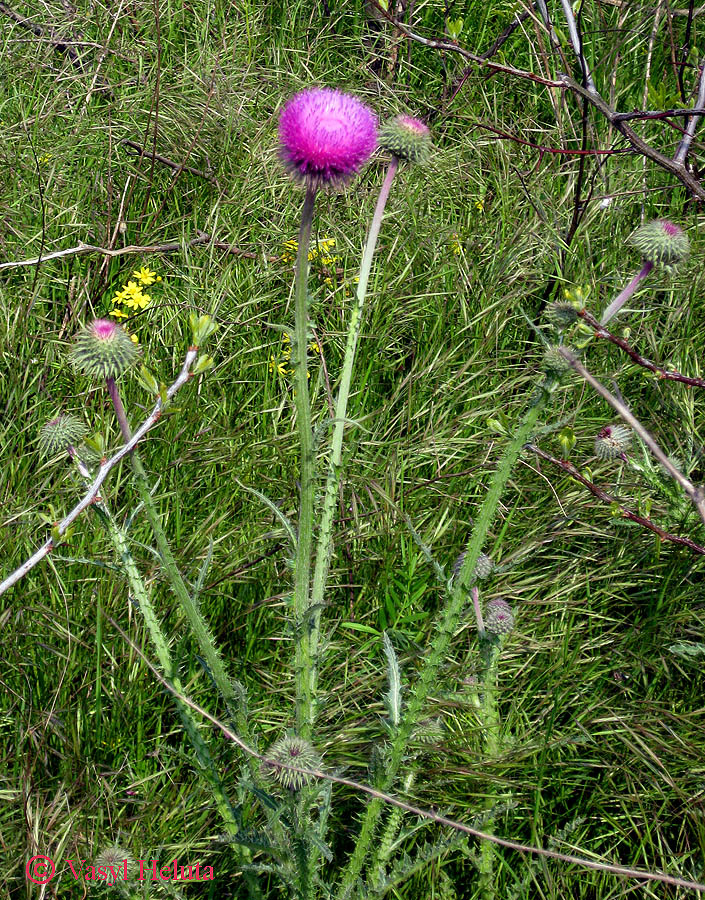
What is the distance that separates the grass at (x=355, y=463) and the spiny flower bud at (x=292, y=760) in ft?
0.85

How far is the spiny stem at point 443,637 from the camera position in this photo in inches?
59.6

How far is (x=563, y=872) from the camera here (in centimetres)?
169

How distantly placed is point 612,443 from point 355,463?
73cm

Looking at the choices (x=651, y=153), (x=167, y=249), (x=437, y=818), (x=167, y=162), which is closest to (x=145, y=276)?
(x=167, y=249)

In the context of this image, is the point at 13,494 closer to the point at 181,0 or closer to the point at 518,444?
the point at 518,444

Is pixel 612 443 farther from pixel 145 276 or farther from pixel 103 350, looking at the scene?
pixel 145 276

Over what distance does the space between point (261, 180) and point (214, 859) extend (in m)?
2.32

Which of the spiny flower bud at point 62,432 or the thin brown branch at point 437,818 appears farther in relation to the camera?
the spiny flower bud at point 62,432

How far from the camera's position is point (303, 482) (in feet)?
4.73

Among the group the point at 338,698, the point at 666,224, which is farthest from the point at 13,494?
the point at 666,224

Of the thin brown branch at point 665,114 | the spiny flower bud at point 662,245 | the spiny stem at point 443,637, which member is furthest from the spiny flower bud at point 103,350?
the thin brown branch at point 665,114

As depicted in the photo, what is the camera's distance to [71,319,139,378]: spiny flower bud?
57.7 inches

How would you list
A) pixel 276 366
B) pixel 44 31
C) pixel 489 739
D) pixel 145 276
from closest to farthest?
pixel 489 739 < pixel 276 366 < pixel 145 276 < pixel 44 31

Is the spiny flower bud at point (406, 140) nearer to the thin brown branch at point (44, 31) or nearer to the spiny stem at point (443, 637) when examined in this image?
the spiny stem at point (443, 637)
